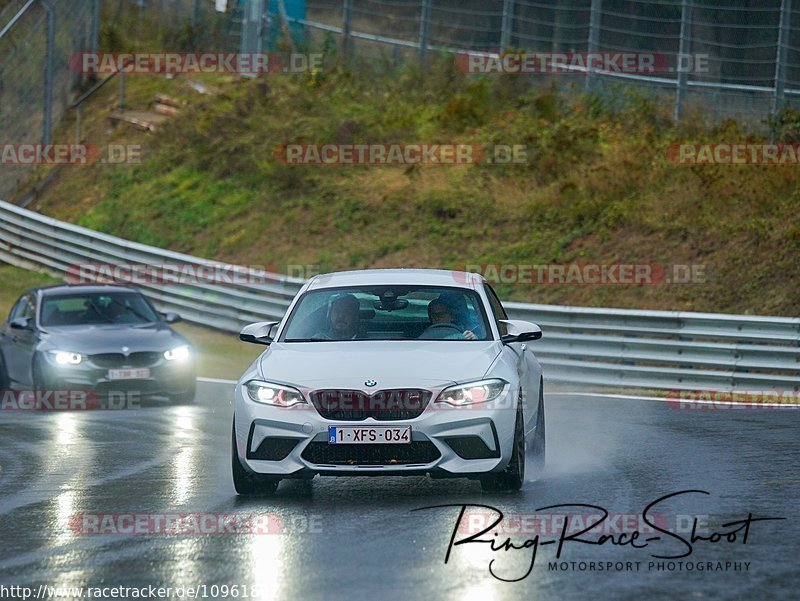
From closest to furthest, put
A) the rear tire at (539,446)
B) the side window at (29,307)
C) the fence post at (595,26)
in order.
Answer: the rear tire at (539,446) → the side window at (29,307) → the fence post at (595,26)

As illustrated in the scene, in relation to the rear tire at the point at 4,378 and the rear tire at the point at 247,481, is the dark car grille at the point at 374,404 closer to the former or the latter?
the rear tire at the point at 247,481

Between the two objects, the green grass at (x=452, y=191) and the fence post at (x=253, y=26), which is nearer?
the green grass at (x=452, y=191)

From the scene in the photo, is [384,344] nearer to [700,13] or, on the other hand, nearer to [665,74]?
[700,13]

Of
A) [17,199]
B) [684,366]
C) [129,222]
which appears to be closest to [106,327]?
[684,366]

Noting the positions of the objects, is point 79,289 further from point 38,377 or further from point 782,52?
point 782,52

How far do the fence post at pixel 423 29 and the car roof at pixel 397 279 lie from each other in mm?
22339

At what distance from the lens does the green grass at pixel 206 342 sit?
2180cm

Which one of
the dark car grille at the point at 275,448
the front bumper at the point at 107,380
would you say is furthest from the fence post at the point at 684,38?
the dark car grille at the point at 275,448

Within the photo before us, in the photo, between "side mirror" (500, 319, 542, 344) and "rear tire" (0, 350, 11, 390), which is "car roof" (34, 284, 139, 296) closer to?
"rear tire" (0, 350, 11, 390)

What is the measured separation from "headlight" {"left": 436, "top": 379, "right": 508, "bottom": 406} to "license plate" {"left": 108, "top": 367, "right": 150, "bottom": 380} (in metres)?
8.50

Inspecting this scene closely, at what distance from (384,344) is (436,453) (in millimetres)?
1140

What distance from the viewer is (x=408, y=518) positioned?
8719 mm

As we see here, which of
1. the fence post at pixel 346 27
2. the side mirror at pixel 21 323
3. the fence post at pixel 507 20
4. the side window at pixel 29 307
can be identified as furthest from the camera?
the fence post at pixel 346 27

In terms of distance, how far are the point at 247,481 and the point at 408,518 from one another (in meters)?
1.46
